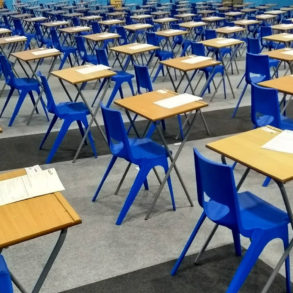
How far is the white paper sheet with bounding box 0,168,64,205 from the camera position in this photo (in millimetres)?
2156

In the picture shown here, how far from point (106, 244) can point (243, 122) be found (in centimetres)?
330

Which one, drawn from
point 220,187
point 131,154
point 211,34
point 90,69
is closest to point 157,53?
point 211,34

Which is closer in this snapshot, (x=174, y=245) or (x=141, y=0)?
(x=174, y=245)

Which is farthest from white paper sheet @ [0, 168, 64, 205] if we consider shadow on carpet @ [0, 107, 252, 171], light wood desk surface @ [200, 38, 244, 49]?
light wood desk surface @ [200, 38, 244, 49]

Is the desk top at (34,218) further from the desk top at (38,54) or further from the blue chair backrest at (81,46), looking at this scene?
the blue chair backrest at (81,46)

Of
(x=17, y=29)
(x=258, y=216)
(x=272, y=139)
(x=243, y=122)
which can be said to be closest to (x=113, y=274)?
(x=258, y=216)

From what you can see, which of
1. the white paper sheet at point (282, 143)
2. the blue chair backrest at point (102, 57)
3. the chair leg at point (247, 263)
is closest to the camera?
the chair leg at point (247, 263)

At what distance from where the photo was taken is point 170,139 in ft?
18.2

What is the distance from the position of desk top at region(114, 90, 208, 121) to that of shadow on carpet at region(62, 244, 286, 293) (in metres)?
1.11

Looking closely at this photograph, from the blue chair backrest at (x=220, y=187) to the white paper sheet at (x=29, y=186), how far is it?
0.77 meters

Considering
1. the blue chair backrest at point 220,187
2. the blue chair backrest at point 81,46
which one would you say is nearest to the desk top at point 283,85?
the blue chair backrest at point 220,187

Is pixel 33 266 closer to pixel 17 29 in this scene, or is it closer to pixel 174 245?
pixel 174 245

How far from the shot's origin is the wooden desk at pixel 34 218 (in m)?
1.85

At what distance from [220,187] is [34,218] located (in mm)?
972
